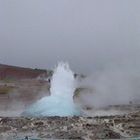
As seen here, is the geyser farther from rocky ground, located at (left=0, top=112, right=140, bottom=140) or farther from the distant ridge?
the distant ridge

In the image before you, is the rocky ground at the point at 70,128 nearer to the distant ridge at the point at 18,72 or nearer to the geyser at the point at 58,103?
the geyser at the point at 58,103

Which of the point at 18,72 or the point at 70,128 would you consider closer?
the point at 70,128

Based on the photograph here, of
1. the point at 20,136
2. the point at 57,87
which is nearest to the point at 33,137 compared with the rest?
the point at 20,136

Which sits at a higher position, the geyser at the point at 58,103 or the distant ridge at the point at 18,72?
the distant ridge at the point at 18,72

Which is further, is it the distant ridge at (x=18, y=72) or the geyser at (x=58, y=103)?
the distant ridge at (x=18, y=72)

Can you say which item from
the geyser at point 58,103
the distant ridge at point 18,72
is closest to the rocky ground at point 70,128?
the geyser at point 58,103

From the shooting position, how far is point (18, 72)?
7075 cm

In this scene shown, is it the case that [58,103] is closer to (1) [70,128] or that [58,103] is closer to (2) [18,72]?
(1) [70,128]

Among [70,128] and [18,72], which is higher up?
[18,72]

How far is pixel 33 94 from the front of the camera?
50.5 m

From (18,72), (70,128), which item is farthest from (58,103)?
(18,72)

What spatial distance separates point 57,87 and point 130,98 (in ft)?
51.6

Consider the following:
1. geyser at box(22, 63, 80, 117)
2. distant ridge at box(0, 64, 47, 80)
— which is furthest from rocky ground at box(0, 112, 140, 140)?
distant ridge at box(0, 64, 47, 80)

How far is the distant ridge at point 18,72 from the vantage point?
2761 inches
